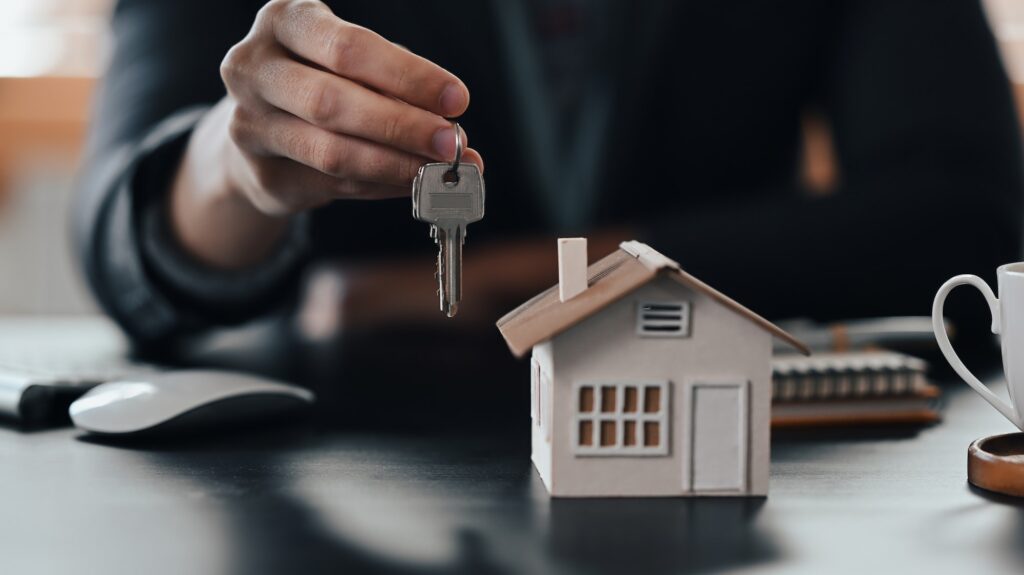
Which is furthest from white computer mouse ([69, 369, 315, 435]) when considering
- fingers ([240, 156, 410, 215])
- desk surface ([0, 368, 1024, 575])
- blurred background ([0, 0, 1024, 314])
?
blurred background ([0, 0, 1024, 314])

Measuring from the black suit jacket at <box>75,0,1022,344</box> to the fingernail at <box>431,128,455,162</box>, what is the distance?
1.82 ft

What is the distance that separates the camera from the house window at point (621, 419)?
1.54 feet

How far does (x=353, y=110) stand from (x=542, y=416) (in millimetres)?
188

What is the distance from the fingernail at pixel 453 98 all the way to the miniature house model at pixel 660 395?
118 millimetres

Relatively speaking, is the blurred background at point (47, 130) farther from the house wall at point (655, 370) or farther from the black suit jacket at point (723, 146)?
the house wall at point (655, 370)

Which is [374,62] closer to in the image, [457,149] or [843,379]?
[457,149]

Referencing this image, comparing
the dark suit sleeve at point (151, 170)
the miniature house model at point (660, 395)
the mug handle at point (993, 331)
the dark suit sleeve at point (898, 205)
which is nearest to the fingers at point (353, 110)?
the miniature house model at point (660, 395)

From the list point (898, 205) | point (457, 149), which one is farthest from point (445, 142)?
point (898, 205)

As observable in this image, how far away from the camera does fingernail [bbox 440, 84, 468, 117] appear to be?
50 centimetres

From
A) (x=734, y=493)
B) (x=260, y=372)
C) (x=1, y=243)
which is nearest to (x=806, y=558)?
(x=734, y=493)

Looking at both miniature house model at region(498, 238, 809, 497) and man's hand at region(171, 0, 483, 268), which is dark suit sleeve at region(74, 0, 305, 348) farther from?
miniature house model at region(498, 238, 809, 497)

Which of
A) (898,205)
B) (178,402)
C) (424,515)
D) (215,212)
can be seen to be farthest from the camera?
(898,205)

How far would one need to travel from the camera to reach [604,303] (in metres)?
0.45

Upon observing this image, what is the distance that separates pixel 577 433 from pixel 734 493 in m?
0.08
